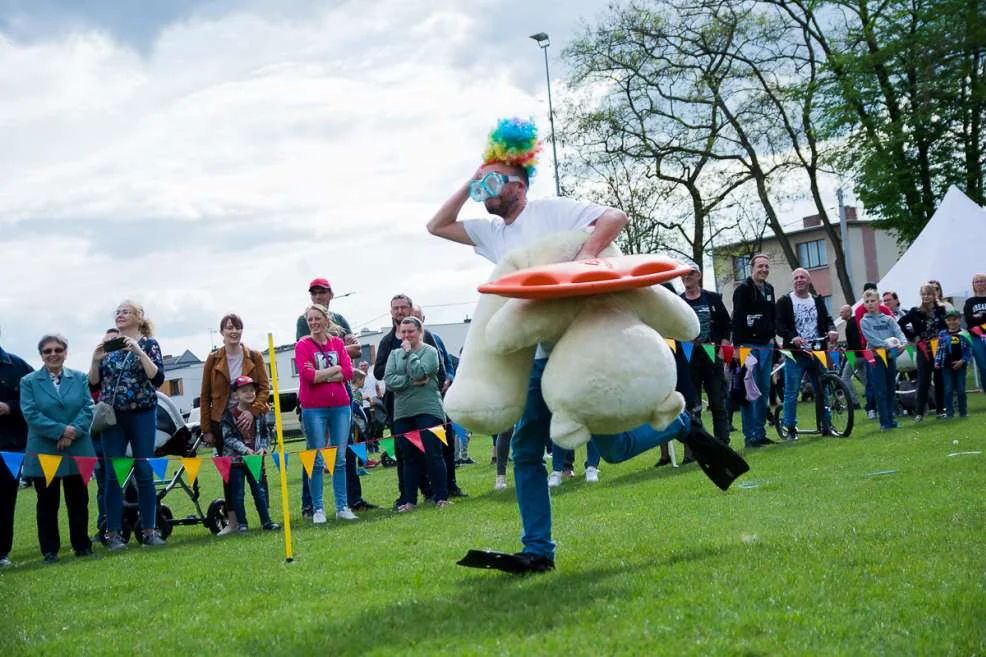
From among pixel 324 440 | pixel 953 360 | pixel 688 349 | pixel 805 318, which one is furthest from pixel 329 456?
pixel 953 360

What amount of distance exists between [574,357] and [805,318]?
9.22 meters

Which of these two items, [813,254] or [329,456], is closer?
[329,456]

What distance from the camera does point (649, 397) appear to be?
466 cm

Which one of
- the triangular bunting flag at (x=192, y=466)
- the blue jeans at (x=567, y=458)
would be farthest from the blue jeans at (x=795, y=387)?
the triangular bunting flag at (x=192, y=466)

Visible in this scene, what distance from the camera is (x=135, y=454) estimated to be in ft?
31.0

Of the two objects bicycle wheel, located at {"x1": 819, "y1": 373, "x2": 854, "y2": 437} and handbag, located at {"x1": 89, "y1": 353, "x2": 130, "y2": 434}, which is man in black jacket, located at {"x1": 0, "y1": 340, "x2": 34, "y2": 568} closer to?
handbag, located at {"x1": 89, "y1": 353, "x2": 130, "y2": 434}

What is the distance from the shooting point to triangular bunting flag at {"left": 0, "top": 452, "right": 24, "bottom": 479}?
875 centimetres

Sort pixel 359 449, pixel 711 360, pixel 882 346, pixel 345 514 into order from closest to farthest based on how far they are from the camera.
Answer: pixel 345 514, pixel 359 449, pixel 711 360, pixel 882 346

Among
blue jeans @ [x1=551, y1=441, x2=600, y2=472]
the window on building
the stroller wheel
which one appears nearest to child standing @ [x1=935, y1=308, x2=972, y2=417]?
blue jeans @ [x1=551, y1=441, x2=600, y2=472]

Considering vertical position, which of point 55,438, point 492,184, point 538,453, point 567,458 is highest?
point 492,184

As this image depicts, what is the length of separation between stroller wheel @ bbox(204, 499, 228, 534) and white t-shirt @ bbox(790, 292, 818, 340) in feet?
23.2

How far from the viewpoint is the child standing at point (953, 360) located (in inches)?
567

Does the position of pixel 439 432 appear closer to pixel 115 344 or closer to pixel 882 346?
pixel 115 344

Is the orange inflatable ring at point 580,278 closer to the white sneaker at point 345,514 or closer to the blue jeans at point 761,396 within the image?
the white sneaker at point 345,514
